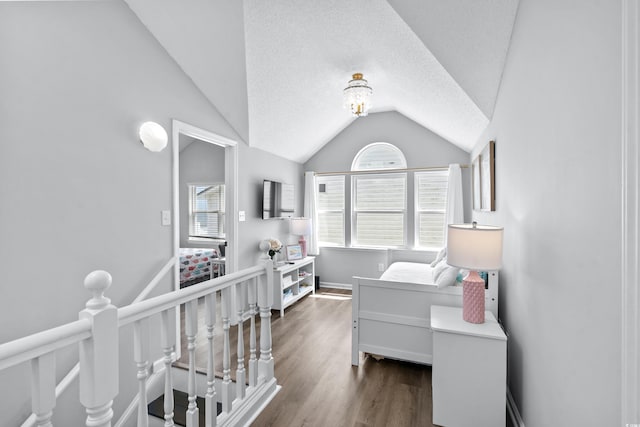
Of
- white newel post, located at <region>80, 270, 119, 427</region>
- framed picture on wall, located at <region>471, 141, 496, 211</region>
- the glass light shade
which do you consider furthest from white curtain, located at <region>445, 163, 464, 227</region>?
white newel post, located at <region>80, 270, 119, 427</region>

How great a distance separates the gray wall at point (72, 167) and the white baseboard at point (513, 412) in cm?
252

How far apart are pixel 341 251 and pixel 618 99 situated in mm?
4327

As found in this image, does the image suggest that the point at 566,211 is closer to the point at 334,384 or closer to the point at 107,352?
the point at 107,352

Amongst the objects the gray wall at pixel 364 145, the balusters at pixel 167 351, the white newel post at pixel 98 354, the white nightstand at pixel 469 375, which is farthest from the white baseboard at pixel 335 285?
the white newel post at pixel 98 354

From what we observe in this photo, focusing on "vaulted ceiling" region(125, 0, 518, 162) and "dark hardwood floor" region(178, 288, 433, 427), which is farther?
"vaulted ceiling" region(125, 0, 518, 162)

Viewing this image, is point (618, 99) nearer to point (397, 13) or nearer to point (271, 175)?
point (397, 13)

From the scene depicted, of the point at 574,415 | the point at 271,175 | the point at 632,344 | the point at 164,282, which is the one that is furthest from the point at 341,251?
the point at 632,344

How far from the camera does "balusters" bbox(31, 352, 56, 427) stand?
2.91 feet

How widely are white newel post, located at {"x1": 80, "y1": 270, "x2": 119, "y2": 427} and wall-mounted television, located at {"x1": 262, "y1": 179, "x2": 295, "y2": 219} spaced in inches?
114

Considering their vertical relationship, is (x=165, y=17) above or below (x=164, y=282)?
above

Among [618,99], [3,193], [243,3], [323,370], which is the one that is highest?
[243,3]

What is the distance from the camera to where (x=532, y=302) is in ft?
5.14

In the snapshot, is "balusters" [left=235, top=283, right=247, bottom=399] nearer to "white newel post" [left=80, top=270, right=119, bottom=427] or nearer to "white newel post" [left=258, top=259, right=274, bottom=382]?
"white newel post" [left=258, top=259, right=274, bottom=382]

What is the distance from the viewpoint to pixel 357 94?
3.17 m
